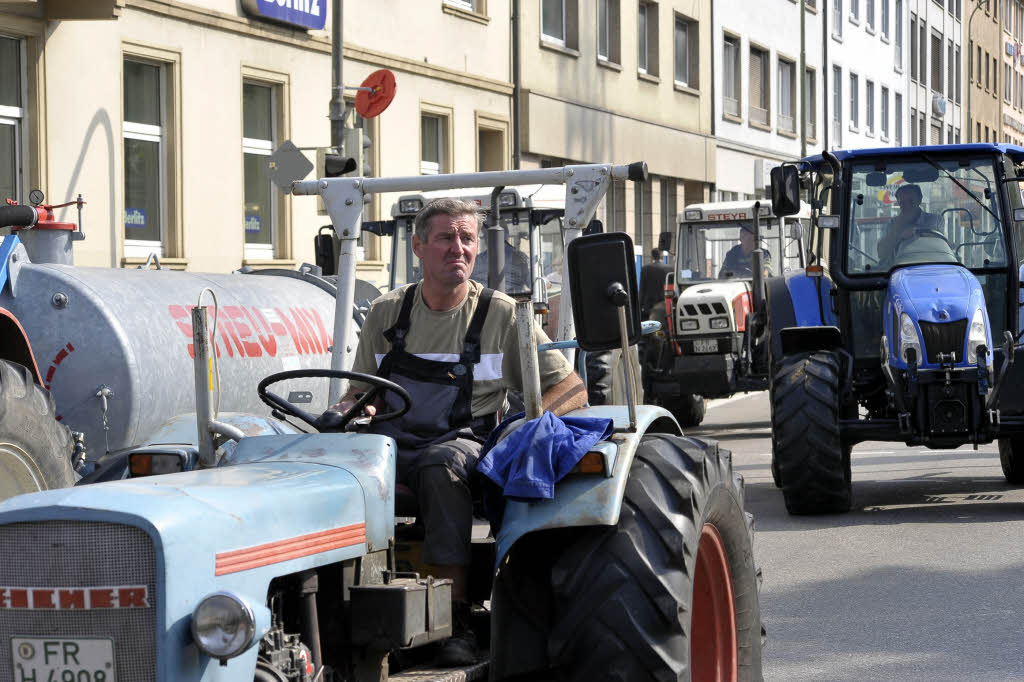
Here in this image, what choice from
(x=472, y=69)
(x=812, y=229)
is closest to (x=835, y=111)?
(x=472, y=69)

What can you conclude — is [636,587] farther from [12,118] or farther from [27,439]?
[12,118]

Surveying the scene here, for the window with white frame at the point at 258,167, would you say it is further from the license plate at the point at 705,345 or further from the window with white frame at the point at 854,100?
the window with white frame at the point at 854,100

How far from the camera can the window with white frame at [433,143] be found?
25391 mm

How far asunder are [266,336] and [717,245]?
33.8 feet

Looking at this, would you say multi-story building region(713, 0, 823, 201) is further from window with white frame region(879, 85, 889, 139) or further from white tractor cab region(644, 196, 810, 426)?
white tractor cab region(644, 196, 810, 426)

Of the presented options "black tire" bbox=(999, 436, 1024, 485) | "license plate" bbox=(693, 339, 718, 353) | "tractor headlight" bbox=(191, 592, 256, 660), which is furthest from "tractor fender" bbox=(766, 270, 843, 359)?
"tractor headlight" bbox=(191, 592, 256, 660)

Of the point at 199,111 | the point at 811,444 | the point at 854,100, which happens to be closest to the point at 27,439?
the point at 811,444

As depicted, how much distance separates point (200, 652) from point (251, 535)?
31 centimetres

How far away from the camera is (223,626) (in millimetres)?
3557

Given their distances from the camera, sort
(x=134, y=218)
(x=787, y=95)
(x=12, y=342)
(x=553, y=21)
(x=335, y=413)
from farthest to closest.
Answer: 1. (x=787, y=95)
2. (x=553, y=21)
3. (x=134, y=218)
4. (x=12, y=342)
5. (x=335, y=413)

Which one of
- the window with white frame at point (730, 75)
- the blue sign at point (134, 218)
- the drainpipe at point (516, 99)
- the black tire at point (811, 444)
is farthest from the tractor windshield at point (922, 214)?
the window with white frame at point (730, 75)

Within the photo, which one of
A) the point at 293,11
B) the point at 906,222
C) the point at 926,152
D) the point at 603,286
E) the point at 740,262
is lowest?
the point at 603,286

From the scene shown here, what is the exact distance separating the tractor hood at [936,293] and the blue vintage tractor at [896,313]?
0.01 meters

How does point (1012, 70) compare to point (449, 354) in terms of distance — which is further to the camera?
point (1012, 70)
